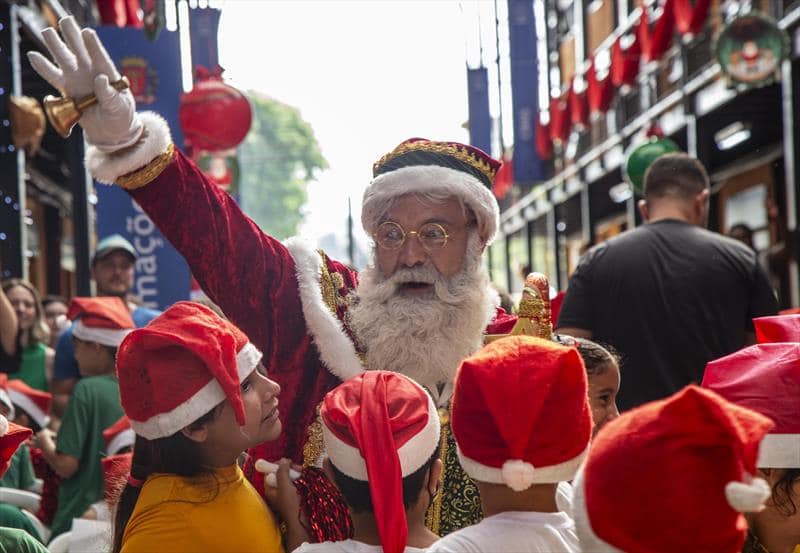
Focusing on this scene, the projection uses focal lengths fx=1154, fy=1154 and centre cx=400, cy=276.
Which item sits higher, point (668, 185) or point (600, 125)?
point (600, 125)

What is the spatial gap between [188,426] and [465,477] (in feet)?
2.59

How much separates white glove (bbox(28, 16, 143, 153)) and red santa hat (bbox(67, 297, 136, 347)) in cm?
295

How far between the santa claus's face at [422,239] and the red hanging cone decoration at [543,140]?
16.2 metres

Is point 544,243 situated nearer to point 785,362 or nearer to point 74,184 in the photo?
point 74,184

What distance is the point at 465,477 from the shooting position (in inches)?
126

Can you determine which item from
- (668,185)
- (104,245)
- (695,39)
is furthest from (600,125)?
(668,185)

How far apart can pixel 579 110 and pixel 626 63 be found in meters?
2.95

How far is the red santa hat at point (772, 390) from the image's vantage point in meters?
2.83

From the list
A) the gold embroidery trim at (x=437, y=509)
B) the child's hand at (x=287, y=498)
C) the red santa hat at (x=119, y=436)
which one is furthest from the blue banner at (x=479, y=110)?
the child's hand at (x=287, y=498)

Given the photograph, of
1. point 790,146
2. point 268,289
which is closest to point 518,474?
point 268,289

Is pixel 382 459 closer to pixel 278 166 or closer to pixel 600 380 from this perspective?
pixel 600 380

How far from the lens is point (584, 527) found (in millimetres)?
2053

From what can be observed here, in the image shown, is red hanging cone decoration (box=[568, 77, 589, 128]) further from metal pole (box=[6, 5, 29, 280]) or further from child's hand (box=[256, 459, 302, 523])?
child's hand (box=[256, 459, 302, 523])

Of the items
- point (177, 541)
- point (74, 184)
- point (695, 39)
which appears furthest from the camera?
point (695, 39)
